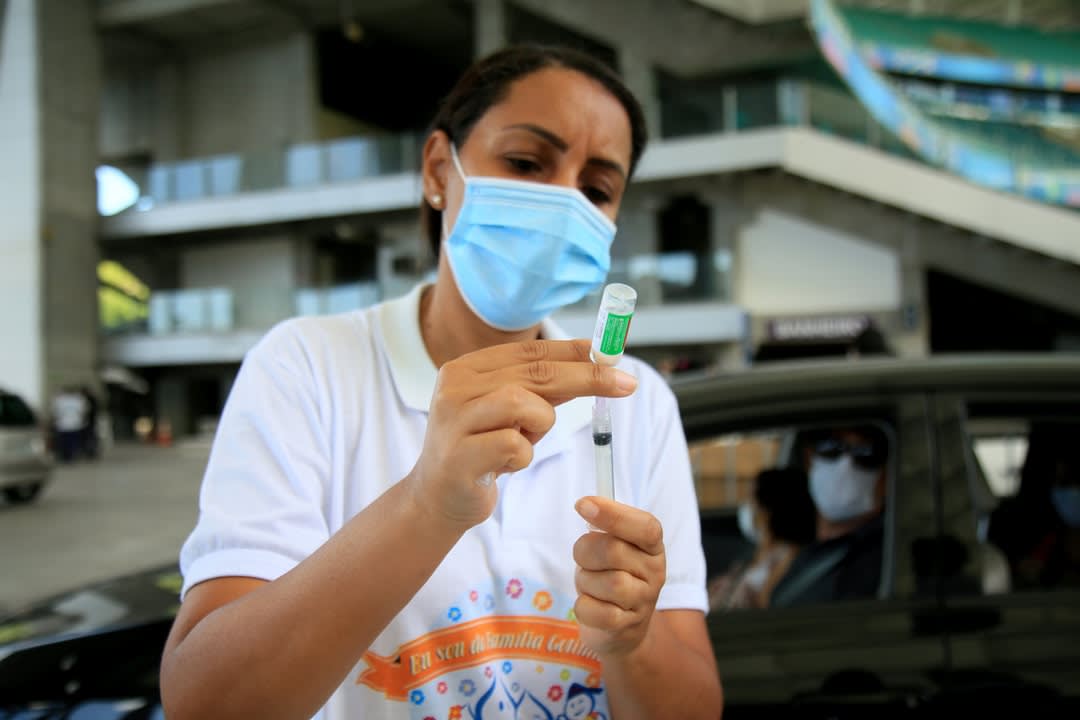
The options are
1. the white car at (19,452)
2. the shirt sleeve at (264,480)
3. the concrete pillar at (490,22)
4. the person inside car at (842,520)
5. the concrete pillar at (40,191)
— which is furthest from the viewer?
the concrete pillar at (40,191)

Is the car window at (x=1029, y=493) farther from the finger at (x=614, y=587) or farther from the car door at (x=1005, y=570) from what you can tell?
the finger at (x=614, y=587)

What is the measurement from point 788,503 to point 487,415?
1.57 meters

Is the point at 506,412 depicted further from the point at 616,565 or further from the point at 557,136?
the point at 557,136

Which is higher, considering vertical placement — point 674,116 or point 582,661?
point 674,116

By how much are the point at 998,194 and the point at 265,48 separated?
16.8m

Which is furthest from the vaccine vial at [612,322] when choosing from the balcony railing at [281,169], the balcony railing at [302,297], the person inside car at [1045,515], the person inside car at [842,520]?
the balcony railing at [281,169]

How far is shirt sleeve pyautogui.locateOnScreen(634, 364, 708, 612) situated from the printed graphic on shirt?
0.17 meters

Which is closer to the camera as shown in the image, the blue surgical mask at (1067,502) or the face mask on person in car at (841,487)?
the face mask on person in car at (841,487)

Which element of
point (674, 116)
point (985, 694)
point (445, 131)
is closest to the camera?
point (445, 131)

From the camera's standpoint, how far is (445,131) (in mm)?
1360

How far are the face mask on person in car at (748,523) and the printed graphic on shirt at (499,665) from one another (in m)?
1.32

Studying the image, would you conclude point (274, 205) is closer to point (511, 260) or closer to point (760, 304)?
point (760, 304)

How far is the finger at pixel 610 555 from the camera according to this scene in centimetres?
87

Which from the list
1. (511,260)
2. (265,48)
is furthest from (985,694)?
(265,48)
